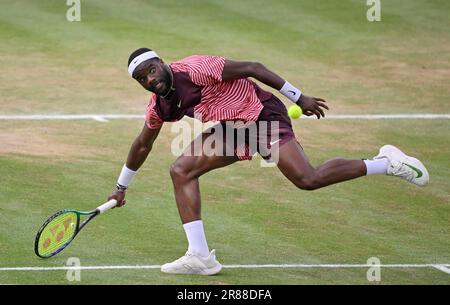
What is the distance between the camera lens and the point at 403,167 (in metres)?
11.4

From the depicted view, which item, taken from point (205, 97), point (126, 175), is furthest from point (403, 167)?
point (126, 175)

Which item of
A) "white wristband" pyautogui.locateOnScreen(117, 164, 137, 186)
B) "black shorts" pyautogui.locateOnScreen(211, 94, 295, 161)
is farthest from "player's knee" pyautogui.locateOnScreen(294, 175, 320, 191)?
"white wristband" pyautogui.locateOnScreen(117, 164, 137, 186)

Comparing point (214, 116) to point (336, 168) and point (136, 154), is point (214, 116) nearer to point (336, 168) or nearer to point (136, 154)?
point (136, 154)

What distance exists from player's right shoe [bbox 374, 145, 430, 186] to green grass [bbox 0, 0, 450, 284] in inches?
31.8

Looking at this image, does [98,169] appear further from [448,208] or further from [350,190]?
[448,208]

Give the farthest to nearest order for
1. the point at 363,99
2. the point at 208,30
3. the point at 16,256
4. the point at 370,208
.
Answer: the point at 208,30
the point at 363,99
the point at 370,208
the point at 16,256

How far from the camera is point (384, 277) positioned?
10.9m

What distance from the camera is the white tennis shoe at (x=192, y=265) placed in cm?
1097

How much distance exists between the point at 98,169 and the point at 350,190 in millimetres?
3212

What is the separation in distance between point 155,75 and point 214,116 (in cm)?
70

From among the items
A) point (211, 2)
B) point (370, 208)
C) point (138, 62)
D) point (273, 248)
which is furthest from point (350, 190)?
point (211, 2)

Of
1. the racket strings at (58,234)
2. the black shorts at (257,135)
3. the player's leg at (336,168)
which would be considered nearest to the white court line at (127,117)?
the player's leg at (336,168)

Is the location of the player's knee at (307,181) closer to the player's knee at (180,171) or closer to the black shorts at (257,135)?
the black shorts at (257,135)

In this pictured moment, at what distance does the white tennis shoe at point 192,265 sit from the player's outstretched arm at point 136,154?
1.01 meters
